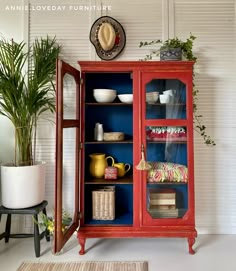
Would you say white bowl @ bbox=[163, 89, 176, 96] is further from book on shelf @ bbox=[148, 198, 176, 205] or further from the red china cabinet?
book on shelf @ bbox=[148, 198, 176, 205]

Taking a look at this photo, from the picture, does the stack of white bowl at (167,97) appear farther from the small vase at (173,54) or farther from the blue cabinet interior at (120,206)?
the blue cabinet interior at (120,206)

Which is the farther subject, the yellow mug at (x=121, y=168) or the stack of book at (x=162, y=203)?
the yellow mug at (x=121, y=168)

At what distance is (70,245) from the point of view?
2.30 meters

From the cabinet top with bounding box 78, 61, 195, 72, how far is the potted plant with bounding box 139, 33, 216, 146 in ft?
0.46

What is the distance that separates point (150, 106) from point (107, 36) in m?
0.89

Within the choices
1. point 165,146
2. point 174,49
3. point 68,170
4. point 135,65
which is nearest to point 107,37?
point 135,65

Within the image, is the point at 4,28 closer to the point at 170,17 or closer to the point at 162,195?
the point at 170,17

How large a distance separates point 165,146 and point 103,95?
737 millimetres

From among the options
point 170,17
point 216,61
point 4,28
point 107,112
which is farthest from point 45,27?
point 216,61

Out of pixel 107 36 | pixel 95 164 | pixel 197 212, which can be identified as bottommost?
pixel 197 212

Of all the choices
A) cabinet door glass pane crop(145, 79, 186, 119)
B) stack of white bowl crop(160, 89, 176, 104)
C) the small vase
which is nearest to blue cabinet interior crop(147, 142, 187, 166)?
cabinet door glass pane crop(145, 79, 186, 119)

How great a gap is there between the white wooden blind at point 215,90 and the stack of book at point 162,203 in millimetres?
492

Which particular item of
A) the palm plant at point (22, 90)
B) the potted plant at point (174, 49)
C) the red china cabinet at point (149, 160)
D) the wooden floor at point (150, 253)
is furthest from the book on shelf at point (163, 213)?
the potted plant at point (174, 49)

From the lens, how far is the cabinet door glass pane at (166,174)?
214 cm
